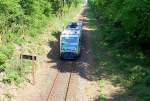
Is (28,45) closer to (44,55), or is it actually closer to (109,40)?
(44,55)

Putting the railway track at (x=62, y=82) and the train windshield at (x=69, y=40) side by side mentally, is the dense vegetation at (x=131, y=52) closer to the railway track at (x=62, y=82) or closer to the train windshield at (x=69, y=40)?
the train windshield at (x=69, y=40)

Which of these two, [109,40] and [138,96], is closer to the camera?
[138,96]

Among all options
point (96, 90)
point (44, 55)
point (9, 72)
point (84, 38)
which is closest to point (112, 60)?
point (44, 55)

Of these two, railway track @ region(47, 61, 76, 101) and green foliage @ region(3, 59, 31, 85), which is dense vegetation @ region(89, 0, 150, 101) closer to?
railway track @ region(47, 61, 76, 101)

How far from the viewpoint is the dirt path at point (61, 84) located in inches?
989

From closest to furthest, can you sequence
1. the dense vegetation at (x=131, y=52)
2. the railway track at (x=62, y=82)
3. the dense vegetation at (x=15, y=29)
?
the railway track at (x=62, y=82), the dense vegetation at (x=15, y=29), the dense vegetation at (x=131, y=52)

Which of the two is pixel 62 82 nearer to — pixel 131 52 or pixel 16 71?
pixel 16 71

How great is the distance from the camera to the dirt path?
25125 mm

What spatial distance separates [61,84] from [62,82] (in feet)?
1.84

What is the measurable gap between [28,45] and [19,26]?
6.63ft

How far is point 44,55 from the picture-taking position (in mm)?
37125

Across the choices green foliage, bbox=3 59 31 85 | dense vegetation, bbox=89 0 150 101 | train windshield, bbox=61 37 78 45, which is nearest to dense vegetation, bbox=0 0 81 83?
green foliage, bbox=3 59 31 85

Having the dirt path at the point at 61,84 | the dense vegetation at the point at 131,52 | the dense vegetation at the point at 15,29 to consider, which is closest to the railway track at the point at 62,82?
the dirt path at the point at 61,84

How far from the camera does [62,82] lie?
2911 centimetres
